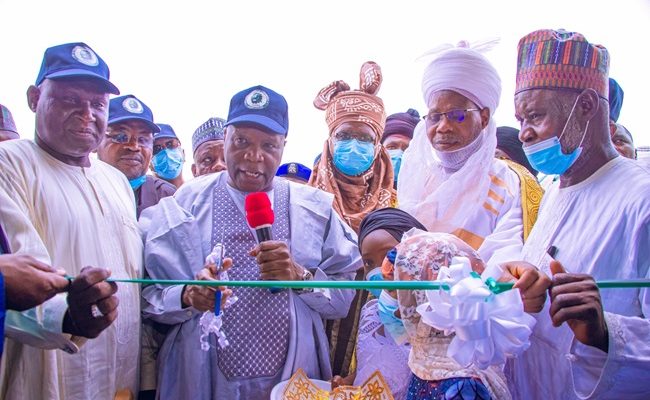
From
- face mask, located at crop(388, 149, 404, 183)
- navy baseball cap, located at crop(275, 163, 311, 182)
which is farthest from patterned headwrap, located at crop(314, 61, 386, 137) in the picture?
navy baseball cap, located at crop(275, 163, 311, 182)

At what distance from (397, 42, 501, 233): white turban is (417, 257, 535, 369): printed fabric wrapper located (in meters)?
1.49

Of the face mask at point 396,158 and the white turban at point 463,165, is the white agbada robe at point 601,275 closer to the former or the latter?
the white turban at point 463,165

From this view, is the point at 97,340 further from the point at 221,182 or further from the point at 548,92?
the point at 548,92

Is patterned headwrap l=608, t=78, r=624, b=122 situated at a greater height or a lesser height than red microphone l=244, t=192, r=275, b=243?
greater

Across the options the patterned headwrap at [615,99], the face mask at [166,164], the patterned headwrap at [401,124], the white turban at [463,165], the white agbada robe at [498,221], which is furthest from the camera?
the face mask at [166,164]

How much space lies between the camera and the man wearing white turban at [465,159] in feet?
10.5

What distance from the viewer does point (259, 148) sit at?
3170mm

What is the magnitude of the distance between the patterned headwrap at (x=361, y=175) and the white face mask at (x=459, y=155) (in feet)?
2.84

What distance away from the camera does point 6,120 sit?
5730 millimetres

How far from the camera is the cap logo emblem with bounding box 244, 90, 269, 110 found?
3.23 meters

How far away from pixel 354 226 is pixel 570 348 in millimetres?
2002

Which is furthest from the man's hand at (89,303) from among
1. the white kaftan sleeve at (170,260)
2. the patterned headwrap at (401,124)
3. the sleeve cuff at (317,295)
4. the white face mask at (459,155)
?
the patterned headwrap at (401,124)

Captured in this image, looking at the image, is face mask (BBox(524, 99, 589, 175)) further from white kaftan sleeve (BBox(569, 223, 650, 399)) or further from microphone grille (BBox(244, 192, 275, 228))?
microphone grille (BBox(244, 192, 275, 228))

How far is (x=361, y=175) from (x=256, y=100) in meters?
1.33
